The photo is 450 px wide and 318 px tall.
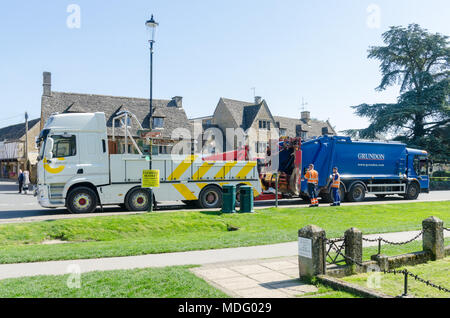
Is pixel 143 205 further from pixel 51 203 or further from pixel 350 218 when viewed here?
pixel 350 218

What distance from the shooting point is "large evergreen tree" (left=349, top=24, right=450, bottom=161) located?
121ft

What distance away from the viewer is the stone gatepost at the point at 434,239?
26.9 feet

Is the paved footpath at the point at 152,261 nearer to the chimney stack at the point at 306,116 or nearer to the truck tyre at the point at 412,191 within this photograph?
the truck tyre at the point at 412,191

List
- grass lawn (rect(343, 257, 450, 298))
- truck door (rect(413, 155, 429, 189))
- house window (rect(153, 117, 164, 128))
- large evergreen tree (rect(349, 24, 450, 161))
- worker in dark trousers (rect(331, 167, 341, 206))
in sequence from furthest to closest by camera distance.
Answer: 1. house window (rect(153, 117, 164, 128))
2. large evergreen tree (rect(349, 24, 450, 161))
3. truck door (rect(413, 155, 429, 189))
4. worker in dark trousers (rect(331, 167, 341, 206))
5. grass lawn (rect(343, 257, 450, 298))

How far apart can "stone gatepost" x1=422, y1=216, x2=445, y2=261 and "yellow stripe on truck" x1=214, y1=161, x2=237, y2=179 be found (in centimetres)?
983

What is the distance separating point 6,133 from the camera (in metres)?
68.2

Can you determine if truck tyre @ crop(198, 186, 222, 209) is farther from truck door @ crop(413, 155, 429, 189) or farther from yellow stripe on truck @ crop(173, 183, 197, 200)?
truck door @ crop(413, 155, 429, 189)

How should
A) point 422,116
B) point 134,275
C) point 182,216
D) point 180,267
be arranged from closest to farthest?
point 134,275, point 180,267, point 182,216, point 422,116

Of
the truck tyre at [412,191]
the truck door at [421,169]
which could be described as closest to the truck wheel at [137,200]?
the truck tyre at [412,191]

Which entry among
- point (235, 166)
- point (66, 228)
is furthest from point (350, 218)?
point (66, 228)

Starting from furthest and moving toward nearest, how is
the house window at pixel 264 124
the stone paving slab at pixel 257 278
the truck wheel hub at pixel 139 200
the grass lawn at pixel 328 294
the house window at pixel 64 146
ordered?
the house window at pixel 264 124
the truck wheel hub at pixel 139 200
the house window at pixel 64 146
the stone paving slab at pixel 257 278
the grass lawn at pixel 328 294

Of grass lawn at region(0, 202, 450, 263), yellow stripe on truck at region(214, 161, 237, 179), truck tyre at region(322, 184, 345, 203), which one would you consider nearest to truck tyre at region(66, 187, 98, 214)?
grass lawn at region(0, 202, 450, 263)

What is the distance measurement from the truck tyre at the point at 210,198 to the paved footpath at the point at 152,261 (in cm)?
773
